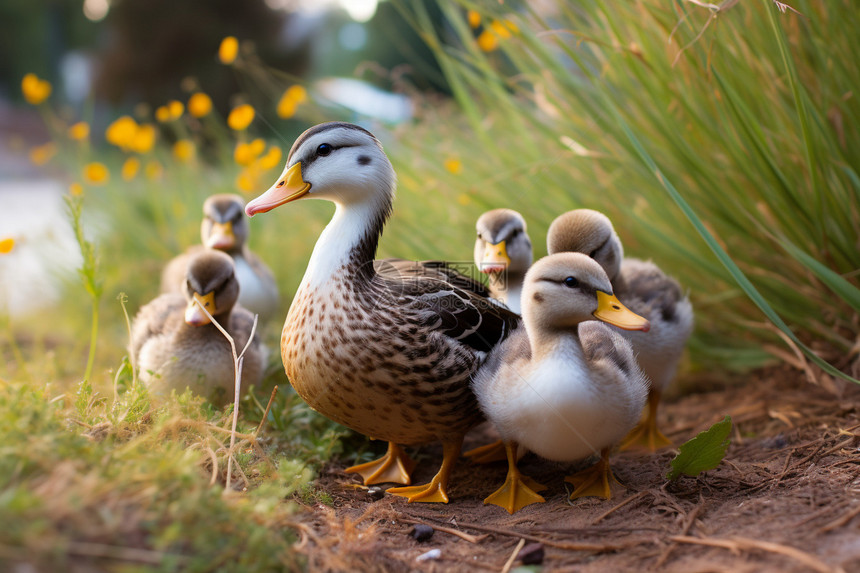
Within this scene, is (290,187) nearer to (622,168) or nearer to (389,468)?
(389,468)

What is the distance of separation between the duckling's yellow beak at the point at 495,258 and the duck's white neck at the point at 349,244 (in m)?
0.60

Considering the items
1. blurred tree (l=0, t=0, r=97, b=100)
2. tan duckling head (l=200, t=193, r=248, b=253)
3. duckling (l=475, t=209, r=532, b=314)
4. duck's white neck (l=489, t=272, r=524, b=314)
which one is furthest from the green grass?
blurred tree (l=0, t=0, r=97, b=100)

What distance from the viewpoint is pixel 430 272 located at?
2967 millimetres

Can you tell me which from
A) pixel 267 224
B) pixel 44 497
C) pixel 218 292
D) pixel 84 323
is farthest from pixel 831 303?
pixel 84 323

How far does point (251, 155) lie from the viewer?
4.26m

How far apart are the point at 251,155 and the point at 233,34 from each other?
9.15 metres

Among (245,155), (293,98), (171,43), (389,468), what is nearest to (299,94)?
(293,98)

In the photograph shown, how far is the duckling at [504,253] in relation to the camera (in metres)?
3.10

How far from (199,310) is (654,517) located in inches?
85.2

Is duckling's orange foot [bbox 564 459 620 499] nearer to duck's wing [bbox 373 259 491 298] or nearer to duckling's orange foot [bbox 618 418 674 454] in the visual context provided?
duckling's orange foot [bbox 618 418 674 454]

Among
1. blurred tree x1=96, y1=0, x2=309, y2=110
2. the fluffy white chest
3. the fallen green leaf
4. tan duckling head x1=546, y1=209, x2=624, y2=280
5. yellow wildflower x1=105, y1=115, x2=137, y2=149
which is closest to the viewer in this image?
the fluffy white chest

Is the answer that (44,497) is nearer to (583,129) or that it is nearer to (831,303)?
(583,129)

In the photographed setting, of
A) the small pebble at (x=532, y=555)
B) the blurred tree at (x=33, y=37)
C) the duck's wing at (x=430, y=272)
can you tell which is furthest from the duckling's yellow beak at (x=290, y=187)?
the blurred tree at (x=33, y=37)

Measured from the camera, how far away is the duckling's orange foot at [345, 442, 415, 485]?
290cm
